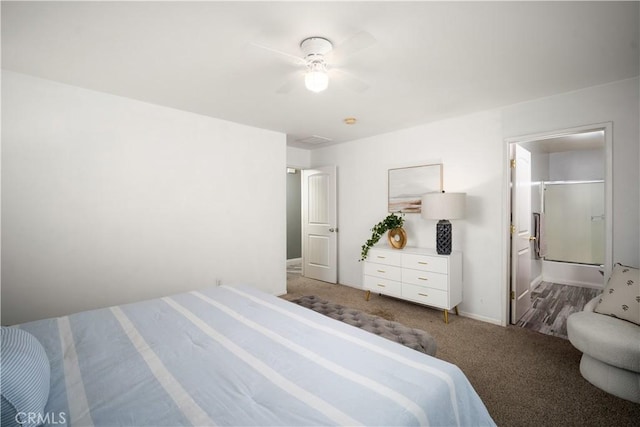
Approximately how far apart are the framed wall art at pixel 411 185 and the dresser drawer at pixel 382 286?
3.33ft

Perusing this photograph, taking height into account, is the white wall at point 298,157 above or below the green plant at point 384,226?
above

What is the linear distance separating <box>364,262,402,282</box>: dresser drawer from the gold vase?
0.31 meters

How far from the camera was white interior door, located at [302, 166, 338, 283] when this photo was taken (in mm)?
5031

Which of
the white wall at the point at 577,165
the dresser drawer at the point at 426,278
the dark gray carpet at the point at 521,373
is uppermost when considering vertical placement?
the white wall at the point at 577,165

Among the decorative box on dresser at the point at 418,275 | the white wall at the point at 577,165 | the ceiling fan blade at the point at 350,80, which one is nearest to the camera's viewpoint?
the ceiling fan blade at the point at 350,80

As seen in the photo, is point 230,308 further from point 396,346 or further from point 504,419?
point 504,419

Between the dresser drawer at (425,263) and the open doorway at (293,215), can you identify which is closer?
the dresser drawer at (425,263)

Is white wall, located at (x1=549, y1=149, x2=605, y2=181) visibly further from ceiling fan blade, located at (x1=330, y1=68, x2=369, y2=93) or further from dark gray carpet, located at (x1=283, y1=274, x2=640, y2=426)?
ceiling fan blade, located at (x1=330, y1=68, x2=369, y2=93)

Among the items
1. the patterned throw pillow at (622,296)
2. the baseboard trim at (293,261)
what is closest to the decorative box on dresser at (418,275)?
the patterned throw pillow at (622,296)

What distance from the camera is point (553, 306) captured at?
3.86 m

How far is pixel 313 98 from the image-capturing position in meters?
2.93

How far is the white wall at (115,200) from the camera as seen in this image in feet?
7.97

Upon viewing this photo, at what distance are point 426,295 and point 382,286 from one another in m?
0.62

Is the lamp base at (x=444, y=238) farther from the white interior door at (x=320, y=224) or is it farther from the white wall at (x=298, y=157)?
the white wall at (x=298, y=157)
